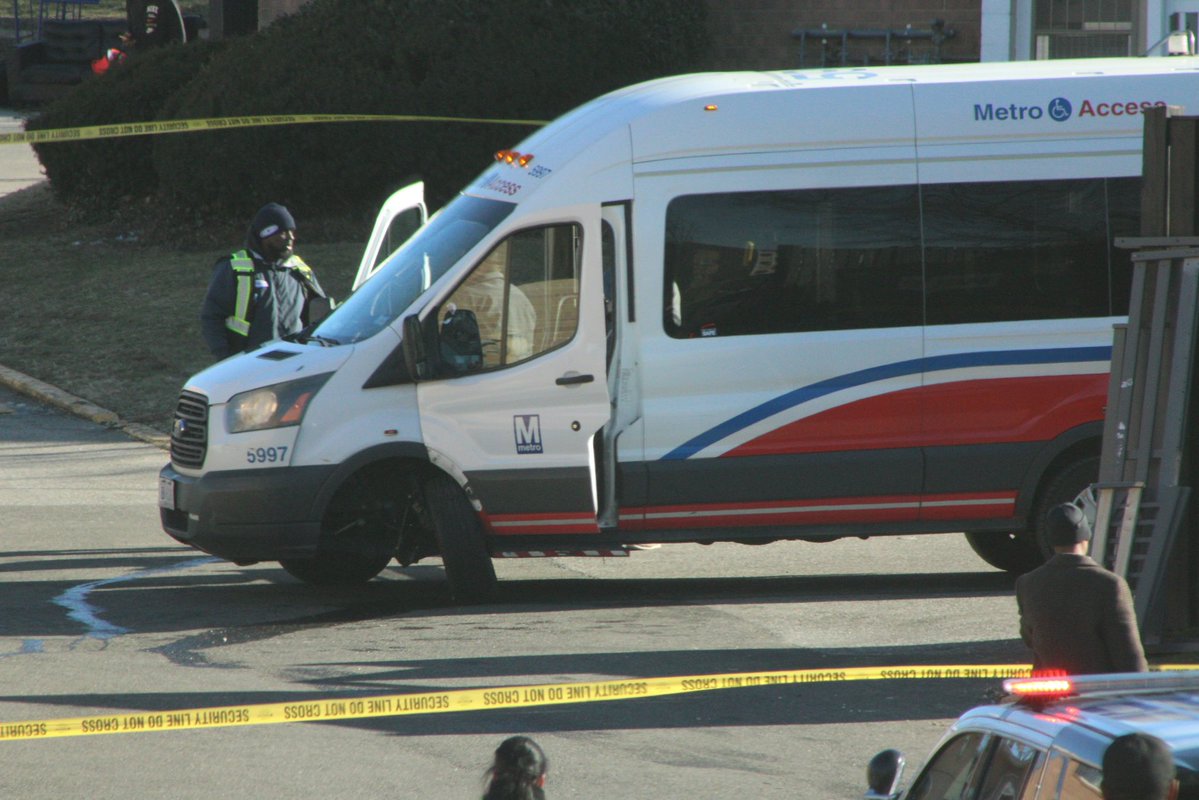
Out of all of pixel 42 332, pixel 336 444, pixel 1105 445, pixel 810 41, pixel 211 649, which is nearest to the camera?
pixel 1105 445

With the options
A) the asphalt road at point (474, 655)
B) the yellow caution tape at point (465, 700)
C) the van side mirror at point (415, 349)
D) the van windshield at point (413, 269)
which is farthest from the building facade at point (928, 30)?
the yellow caution tape at point (465, 700)

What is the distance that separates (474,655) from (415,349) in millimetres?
1731

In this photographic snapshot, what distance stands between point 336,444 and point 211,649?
128 centimetres

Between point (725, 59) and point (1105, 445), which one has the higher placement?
point (725, 59)

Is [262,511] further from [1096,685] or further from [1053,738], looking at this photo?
[1053,738]

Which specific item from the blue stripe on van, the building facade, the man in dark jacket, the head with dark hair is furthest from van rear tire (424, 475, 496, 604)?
the man in dark jacket

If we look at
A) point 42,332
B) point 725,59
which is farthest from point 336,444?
point 725,59

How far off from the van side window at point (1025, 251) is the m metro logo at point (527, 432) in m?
2.21

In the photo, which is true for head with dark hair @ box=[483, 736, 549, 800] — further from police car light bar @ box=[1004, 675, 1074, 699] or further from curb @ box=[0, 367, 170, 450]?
curb @ box=[0, 367, 170, 450]

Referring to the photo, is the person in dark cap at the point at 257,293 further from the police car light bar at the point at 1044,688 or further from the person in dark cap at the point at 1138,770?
the person in dark cap at the point at 1138,770

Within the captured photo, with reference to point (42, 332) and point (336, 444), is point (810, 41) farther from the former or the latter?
point (336, 444)

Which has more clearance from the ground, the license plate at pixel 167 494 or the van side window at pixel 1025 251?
the van side window at pixel 1025 251

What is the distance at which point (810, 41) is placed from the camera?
2014 centimetres

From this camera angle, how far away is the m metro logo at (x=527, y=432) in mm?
8797
